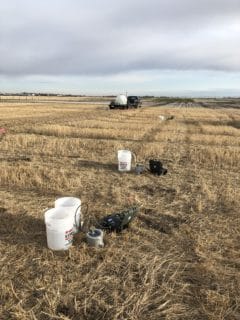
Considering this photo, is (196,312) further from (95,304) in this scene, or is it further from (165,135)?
(165,135)

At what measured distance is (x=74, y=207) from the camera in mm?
5293

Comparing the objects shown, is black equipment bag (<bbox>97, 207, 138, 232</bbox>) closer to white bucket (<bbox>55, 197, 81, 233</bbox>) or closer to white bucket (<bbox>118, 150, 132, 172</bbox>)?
white bucket (<bbox>55, 197, 81, 233</bbox>)

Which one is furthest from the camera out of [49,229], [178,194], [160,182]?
[160,182]

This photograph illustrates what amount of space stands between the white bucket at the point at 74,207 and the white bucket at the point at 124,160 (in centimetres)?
367

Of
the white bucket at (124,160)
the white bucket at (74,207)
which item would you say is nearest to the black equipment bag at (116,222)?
the white bucket at (74,207)

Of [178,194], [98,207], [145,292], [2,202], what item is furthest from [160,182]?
[145,292]

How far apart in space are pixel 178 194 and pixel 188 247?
102 inches

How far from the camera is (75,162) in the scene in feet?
34.7

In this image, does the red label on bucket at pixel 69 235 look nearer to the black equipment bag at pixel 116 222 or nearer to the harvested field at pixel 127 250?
the harvested field at pixel 127 250

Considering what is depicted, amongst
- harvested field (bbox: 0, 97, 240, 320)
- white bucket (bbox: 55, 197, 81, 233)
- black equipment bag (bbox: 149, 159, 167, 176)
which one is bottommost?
harvested field (bbox: 0, 97, 240, 320)

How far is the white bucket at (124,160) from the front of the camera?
9.11m

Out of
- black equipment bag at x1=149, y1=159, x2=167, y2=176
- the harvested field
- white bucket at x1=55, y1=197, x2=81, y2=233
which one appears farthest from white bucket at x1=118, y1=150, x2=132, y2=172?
white bucket at x1=55, y1=197, x2=81, y2=233

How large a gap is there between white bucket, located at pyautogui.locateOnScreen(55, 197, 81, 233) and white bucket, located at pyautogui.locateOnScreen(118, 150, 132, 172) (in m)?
3.67

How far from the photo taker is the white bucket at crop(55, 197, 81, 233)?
5.17 metres
